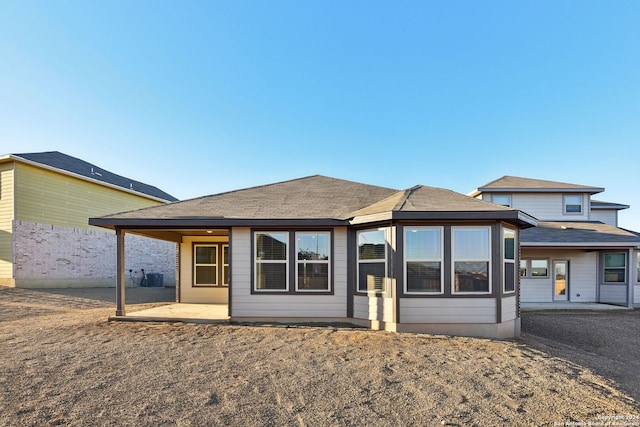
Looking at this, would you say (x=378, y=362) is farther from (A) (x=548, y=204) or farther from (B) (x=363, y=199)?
(A) (x=548, y=204)

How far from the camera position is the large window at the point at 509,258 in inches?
310

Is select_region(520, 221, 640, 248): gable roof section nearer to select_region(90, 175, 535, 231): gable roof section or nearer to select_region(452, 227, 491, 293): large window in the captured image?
select_region(90, 175, 535, 231): gable roof section

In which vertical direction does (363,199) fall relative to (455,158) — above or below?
below

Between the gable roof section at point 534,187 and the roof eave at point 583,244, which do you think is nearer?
the roof eave at point 583,244

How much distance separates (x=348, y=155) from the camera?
19.1 meters

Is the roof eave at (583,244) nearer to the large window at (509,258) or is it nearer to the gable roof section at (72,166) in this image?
the large window at (509,258)

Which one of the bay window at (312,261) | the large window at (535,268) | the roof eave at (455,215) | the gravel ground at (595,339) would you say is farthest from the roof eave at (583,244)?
Answer: the bay window at (312,261)

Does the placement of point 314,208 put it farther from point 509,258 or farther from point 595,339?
point 595,339

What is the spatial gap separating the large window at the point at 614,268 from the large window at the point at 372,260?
12.5 metres

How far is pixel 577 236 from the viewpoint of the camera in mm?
13711

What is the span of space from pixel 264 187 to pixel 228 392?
299 inches

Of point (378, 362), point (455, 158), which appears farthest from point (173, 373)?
point (455, 158)

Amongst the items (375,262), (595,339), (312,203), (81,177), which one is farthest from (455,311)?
(81,177)

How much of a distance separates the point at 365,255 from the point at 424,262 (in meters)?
1.42
